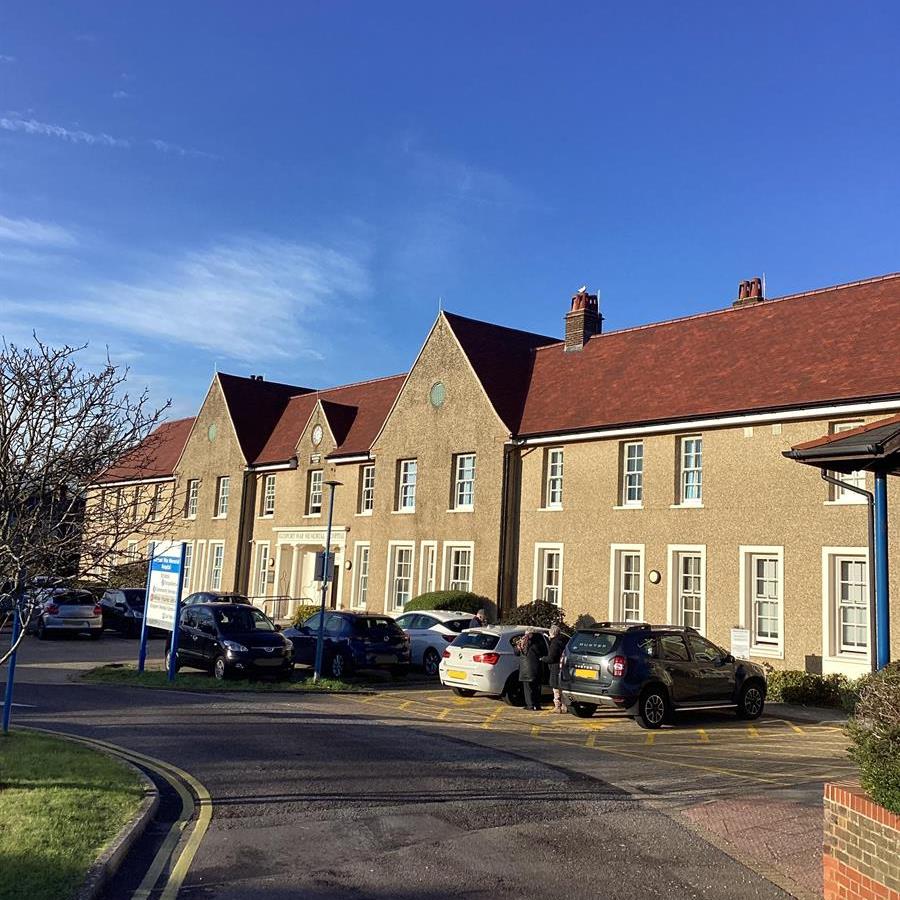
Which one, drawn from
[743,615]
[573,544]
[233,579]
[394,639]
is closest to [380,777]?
[394,639]

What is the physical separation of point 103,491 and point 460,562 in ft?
62.3

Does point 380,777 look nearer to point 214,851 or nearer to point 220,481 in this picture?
point 214,851

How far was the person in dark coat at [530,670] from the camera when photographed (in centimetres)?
1691

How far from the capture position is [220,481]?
4100 cm

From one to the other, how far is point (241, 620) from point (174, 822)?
12.3 meters

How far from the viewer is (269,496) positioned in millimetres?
38188

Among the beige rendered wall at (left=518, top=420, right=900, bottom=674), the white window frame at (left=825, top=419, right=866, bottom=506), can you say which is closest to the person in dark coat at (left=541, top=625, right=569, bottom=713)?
the beige rendered wall at (left=518, top=420, right=900, bottom=674)

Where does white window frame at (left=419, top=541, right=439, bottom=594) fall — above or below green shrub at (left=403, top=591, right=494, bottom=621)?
above

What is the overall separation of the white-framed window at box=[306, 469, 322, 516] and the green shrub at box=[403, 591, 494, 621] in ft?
32.5

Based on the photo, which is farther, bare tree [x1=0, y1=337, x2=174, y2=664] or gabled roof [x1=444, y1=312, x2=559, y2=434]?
gabled roof [x1=444, y1=312, x2=559, y2=434]

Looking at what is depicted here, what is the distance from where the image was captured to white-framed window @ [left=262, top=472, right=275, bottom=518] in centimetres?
3800

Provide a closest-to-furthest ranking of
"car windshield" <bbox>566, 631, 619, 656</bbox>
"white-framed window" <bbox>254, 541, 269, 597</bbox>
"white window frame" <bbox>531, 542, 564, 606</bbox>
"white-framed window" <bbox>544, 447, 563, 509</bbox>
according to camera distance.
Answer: "car windshield" <bbox>566, 631, 619, 656</bbox>, "white window frame" <bbox>531, 542, 564, 606</bbox>, "white-framed window" <bbox>544, 447, 563, 509</bbox>, "white-framed window" <bbox>254, 541, 269, 597</bbox>

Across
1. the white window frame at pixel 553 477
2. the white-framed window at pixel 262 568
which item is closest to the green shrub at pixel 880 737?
the white window frame at pixel 553 477

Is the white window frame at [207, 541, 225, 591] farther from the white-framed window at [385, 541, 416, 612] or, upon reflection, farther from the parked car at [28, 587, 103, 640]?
the white-framed window at [385, 541, 416, 612]
